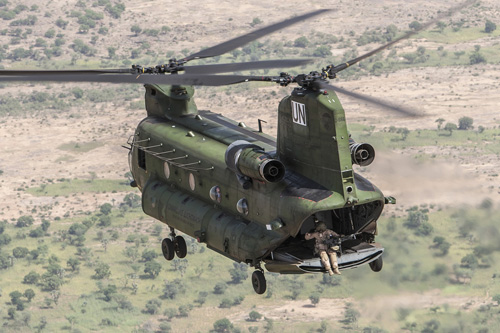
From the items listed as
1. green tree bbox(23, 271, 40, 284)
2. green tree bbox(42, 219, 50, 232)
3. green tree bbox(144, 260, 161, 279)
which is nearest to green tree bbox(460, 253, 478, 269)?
green tree bbox(144, 260, 161, 279)

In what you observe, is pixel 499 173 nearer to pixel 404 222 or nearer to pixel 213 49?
pixel 404 222

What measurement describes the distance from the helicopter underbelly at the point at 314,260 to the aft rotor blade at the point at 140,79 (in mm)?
7662

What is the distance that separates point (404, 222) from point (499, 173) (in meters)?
25.0

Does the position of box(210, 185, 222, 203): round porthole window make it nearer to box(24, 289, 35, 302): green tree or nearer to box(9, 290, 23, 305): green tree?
box(24, 289, 35, 302): green tree

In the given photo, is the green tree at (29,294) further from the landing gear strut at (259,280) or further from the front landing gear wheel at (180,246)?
the landing gear strut at (259,280)

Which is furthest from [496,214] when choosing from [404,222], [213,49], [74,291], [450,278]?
[74,291]

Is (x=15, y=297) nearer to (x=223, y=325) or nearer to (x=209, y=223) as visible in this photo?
(x=223, y=325)

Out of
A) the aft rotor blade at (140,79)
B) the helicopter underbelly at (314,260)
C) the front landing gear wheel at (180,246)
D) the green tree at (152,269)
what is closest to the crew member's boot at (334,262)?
the helicopter underbelly at (314,260)

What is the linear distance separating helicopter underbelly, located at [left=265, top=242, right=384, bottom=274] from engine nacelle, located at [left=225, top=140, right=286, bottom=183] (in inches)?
130

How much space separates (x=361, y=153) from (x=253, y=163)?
451 centimetres

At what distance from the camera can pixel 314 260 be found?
5456 cm

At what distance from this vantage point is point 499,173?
194 meters

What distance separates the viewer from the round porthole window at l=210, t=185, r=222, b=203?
5947cm

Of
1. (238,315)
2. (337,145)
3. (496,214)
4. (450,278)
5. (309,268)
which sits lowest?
(238,315)
